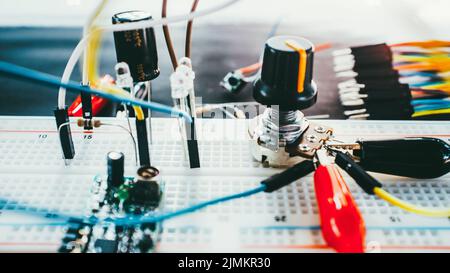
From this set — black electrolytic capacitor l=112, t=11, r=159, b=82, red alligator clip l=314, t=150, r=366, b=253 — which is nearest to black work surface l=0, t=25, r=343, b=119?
black electrolytic capacitor l=112, t=11, r=159, b=82

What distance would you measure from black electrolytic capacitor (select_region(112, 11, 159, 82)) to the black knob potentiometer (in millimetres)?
215

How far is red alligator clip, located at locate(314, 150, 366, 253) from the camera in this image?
0.66 meters

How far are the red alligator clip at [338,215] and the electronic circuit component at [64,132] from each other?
1.50 feet

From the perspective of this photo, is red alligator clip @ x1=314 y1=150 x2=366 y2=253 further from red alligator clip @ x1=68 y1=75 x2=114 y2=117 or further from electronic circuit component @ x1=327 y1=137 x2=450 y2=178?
red alligator clip @ x1=68 y1=75 x2=114 y2=117

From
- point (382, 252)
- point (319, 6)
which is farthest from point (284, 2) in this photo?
point (382, 252)

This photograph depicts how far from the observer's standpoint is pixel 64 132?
0.83 metres

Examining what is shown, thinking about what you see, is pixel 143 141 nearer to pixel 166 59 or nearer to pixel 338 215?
pixel 338 215

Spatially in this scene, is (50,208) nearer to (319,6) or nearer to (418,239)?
(418,239)

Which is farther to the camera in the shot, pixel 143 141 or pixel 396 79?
pixel 396 79

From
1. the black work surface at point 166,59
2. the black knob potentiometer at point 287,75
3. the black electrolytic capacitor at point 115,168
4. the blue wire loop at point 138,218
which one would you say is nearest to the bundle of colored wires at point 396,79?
the black work surface at point 166,59

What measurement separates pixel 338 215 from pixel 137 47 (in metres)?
0.45

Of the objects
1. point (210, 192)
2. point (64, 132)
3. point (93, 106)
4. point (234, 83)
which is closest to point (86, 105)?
point (64, 132)

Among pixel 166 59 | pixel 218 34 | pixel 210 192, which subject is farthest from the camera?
pixel 218 34
